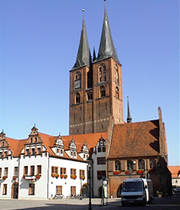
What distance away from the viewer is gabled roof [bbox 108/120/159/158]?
157 ft

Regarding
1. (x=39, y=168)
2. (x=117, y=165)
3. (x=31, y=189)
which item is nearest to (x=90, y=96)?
(x=117, y=165)

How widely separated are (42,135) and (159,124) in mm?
20129

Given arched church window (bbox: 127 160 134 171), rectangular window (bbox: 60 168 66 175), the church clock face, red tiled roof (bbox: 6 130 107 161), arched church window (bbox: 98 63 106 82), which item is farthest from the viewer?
the church clock face

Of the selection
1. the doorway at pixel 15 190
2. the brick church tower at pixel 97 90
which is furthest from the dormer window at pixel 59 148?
the brick church tower at pixel 97 90

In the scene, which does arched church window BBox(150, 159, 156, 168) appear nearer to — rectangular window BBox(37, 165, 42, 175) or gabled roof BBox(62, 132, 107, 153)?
gabled roof BBox(62, 132, 107, 153)

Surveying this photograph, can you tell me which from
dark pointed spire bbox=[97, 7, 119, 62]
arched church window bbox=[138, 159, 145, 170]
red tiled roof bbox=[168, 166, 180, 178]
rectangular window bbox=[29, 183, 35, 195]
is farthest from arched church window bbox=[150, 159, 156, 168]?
red tiled roof bbox=[168, 166, 180, 178]

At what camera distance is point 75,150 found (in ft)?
172

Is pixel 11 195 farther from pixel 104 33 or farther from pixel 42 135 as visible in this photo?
pixel 104 33

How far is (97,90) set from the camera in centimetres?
7675

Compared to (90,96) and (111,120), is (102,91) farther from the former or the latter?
(111,120)

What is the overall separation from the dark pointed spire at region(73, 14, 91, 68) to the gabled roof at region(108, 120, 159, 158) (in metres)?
33.2

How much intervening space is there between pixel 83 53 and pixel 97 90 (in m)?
14.3

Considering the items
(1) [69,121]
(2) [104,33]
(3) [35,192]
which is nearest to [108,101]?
(1) [69,121]

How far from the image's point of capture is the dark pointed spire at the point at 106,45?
7950 centimetres
